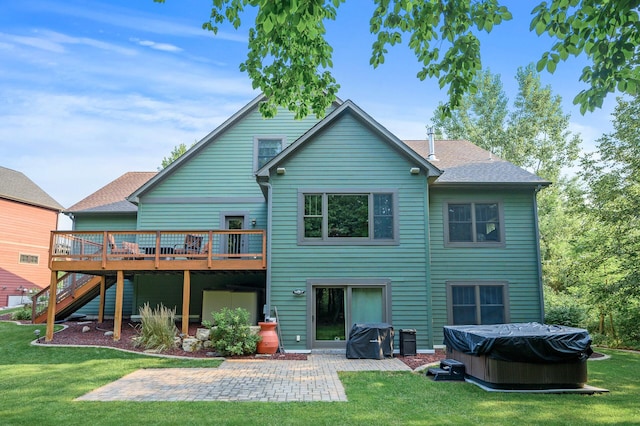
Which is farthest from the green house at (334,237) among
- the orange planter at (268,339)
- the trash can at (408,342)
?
the trash can at (408,342)

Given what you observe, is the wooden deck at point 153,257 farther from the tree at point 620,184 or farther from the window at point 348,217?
the tree at point 620,184

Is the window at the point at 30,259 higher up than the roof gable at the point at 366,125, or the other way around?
the roof gable at the point at 366,125

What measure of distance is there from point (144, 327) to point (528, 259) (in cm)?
1087

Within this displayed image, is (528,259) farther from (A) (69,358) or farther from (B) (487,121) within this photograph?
(B) (487,121)

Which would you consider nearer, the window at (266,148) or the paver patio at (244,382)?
the paver patio at (244,382)

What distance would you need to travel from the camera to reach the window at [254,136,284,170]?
15.2 metres

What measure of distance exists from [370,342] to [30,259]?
75.5ft

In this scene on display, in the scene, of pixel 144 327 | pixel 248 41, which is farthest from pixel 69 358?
pixel 248 41

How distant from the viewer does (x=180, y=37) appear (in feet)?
38.4

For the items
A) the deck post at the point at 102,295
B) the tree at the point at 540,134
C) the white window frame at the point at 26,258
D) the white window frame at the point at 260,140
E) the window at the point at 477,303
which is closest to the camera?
the window at the point at 477,303

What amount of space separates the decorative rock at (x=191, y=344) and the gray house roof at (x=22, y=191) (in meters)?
18.5

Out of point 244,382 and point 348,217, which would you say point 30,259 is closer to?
point 348,217

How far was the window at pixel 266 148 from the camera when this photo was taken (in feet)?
49.7

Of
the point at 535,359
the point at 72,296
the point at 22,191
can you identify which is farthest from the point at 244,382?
the point at 22,191
